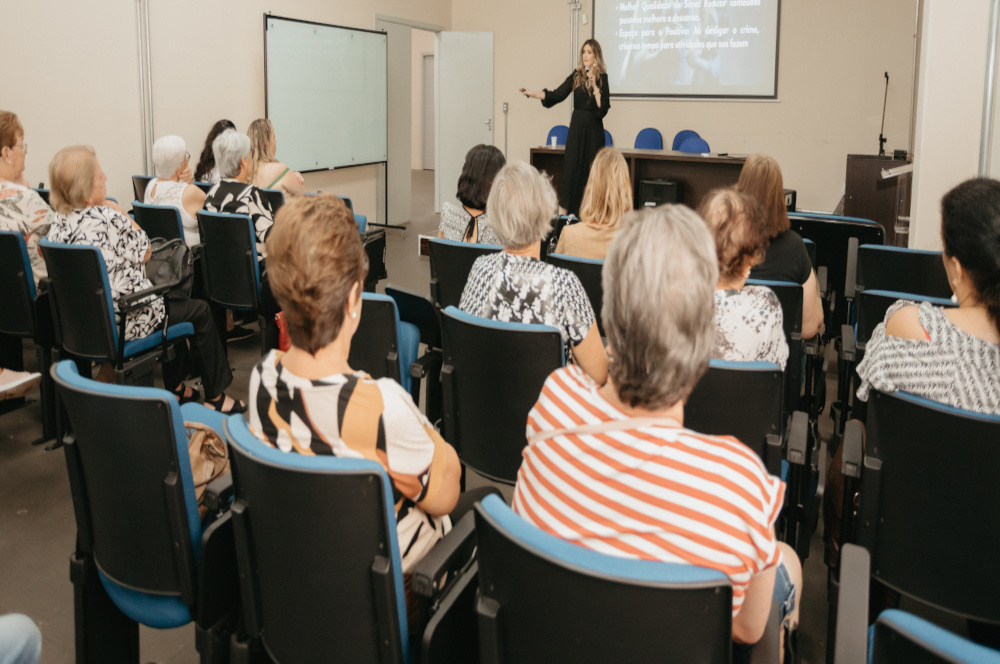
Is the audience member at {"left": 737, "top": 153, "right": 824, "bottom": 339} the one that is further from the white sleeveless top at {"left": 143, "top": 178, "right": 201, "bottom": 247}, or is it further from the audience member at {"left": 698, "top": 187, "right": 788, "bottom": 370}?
the white sleeveless top at {"left": 143, "top": 178, "right": 201, "bottom": 247}

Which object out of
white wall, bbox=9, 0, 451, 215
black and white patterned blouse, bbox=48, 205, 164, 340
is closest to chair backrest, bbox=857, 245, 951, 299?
black and white patterned blouse, bbox=48, 205, 164, 340

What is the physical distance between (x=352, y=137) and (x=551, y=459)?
819 cm

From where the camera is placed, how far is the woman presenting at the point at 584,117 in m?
7.04

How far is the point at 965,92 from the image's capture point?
3666mm

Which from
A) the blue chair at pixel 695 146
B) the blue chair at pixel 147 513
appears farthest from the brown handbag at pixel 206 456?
the blue chair at pixel 695 146

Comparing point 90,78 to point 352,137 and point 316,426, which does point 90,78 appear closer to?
point 352,137

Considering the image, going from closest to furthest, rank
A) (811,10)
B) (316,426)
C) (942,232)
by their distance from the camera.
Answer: (316,426)
(942,232)
(811,10)

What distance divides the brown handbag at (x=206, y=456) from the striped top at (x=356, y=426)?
470 mm

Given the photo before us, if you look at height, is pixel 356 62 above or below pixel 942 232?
above

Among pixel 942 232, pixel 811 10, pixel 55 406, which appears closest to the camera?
pixel 942 232

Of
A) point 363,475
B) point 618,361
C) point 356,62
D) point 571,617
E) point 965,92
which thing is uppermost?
point 356,62

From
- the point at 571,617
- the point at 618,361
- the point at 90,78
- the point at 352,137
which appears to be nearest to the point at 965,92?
the point at 618,361

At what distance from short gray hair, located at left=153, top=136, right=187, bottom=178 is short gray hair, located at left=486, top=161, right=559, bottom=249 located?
2.87 metres

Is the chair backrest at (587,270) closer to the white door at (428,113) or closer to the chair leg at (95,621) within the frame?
the chair leg at (95,621)
